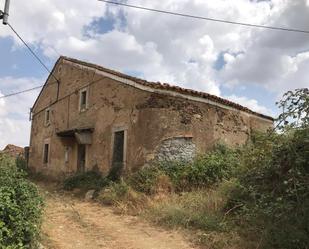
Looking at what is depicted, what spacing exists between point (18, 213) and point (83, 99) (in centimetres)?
1137

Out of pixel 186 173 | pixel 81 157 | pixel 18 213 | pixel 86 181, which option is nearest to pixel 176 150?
pixel 186 173

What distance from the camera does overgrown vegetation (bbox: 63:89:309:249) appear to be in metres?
5.87

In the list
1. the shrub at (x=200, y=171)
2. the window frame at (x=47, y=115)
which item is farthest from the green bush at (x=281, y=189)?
the window frame at (x=47, y=115)

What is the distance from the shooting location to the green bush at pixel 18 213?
5439 mm

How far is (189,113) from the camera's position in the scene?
42.4ft

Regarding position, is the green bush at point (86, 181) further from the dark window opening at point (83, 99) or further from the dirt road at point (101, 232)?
the dark window opening at point (83, 99)

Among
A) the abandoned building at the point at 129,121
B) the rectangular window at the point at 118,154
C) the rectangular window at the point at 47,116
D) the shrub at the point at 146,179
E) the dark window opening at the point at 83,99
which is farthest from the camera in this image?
the rectangular window at the point at 47,116

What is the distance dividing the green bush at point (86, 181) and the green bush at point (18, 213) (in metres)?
6.19

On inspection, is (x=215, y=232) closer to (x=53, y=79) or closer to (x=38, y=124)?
(x=53, y=79)

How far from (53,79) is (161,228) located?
46.5ft

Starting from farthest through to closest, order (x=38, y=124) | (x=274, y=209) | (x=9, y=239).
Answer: (x=38, y=124) < (x=274, y=209) < (x=9, y=239)

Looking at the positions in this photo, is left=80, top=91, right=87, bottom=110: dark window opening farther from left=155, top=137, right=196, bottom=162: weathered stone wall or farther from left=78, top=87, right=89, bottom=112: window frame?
left=155, top=137, right=196, bottom=162: weathered stone wall

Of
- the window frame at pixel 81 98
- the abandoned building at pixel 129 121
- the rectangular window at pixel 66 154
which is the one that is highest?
the window frame at pixel 81 98

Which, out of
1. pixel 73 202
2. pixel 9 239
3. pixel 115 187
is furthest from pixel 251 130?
pixel 9 239
